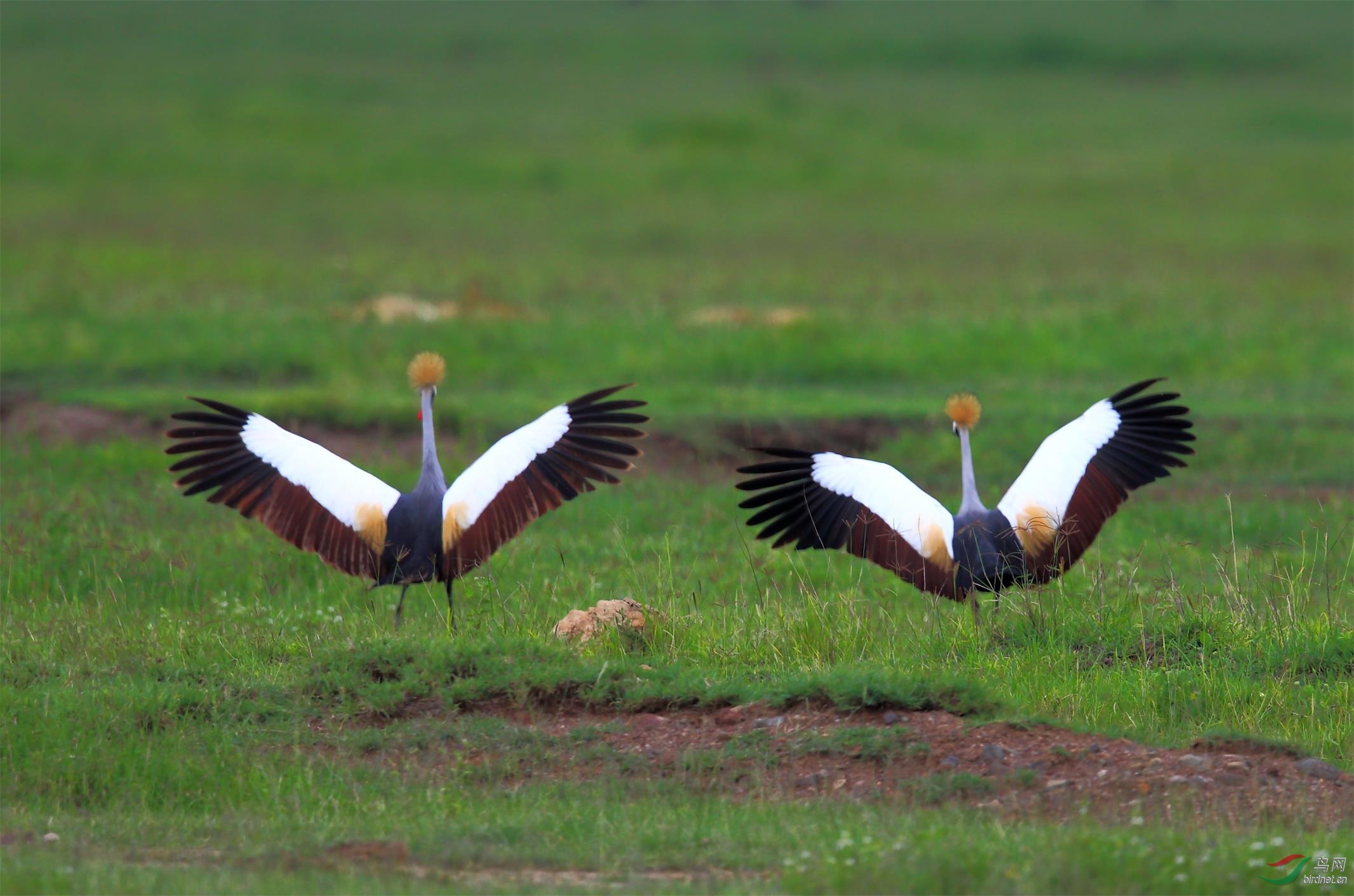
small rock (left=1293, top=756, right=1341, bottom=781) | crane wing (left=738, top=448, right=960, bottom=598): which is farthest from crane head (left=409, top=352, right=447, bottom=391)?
small rock (left=1293, top=756, right=1341, bottom=781)

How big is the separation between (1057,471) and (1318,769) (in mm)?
2256

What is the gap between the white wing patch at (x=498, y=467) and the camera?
8.00m

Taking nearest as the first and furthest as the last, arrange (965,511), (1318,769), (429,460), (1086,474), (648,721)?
(1318,769) → (648,721) → (965,511) → (1086,474) → (429,460)

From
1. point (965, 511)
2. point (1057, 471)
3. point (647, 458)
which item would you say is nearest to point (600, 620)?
point (965, 511)

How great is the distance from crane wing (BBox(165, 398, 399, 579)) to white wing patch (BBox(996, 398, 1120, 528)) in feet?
9.96

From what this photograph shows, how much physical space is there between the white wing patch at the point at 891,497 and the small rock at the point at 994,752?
1.70 m

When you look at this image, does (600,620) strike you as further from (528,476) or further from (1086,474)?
(1086,474)

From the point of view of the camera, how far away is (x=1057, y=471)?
26.5 ft

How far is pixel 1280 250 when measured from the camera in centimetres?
2911

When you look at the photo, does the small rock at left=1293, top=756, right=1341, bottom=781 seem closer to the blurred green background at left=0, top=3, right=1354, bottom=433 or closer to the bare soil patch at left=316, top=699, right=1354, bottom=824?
the bare soil patch at left=316, top=699, right=1354, bottom=824

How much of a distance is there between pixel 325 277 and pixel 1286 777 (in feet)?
61.8

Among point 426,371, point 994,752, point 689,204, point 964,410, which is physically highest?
point 689,204

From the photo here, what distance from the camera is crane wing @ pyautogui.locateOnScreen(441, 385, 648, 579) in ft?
26.3

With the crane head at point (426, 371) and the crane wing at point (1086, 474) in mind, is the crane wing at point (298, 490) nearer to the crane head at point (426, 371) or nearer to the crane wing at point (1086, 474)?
the crane head at point (426, 371)
